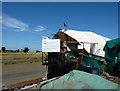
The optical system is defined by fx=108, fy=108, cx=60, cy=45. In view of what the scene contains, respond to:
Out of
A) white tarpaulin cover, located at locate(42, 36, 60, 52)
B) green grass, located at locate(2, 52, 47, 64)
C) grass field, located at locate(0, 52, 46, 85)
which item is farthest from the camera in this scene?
green grass, located at locate(2, 52, 47, 64)

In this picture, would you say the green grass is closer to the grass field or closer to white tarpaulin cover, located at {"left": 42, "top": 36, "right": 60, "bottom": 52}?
the grass field

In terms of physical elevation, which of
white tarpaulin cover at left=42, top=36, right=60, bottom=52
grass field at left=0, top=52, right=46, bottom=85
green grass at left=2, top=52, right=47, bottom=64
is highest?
white tarpaulin cover at left=42, top=36, right=60, bottom=52

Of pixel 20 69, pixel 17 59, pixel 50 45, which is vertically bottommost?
pixel 17 59

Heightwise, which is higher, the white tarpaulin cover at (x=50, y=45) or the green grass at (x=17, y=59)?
the white tarpaulin cover at (x=50, y=45)

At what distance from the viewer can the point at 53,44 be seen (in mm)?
7188

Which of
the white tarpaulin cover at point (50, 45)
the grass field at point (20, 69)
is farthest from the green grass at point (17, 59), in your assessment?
the white tarpaulin cover at point (50, 45)

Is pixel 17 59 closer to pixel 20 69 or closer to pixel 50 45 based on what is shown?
pixel 20 69

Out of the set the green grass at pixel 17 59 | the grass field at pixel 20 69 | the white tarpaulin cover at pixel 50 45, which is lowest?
the green grass at pixel 17 59

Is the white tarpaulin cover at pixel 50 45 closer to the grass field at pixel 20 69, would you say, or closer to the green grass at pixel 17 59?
the grass field at pixel 20 69

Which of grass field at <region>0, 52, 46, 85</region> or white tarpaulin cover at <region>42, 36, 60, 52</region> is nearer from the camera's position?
white tarpaulin cover at <region>42, 36, 60, 52</region>

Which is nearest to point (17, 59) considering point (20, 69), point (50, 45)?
point (20, 69)

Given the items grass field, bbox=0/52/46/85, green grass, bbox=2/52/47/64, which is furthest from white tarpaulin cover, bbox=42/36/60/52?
green grass, bbox=2/52/47/64

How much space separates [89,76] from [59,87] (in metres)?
1.03

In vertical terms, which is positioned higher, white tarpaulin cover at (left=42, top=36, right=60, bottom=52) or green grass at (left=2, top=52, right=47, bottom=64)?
white tarpaulin cover at (left=42, top=36, right=60, bottom=52)
